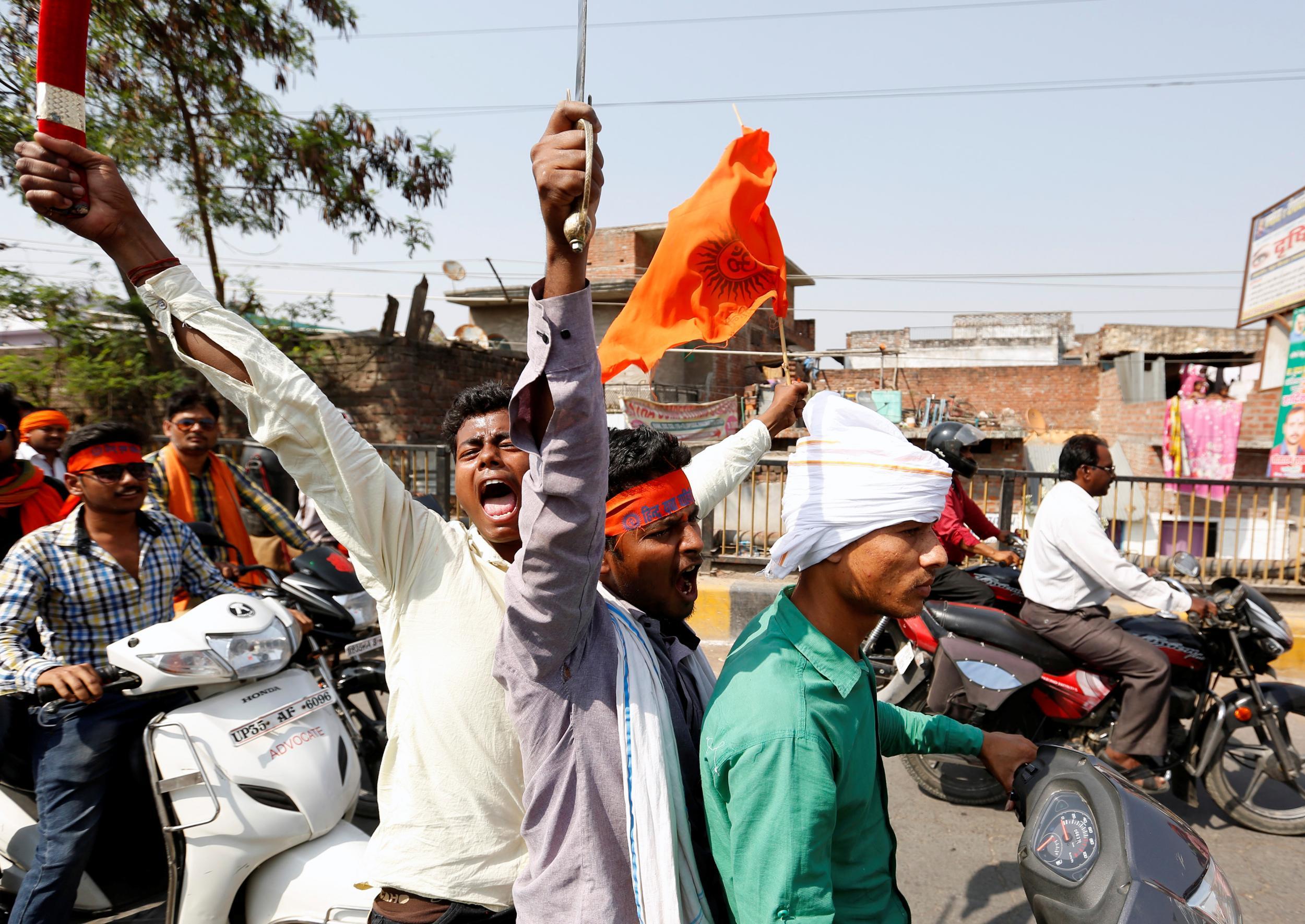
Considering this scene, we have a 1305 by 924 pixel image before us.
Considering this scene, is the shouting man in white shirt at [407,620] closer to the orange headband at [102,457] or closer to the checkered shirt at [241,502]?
the orange headband at [102,457]

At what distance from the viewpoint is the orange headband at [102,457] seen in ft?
8.71

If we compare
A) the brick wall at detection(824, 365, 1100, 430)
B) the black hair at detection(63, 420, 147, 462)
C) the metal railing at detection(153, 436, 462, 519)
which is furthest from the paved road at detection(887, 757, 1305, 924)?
the brick wall at detection(824, 365, 1100, 430)

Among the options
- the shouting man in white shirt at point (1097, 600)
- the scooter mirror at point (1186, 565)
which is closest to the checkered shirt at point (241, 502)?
the shouting man in white shirt at point (1097, 600)

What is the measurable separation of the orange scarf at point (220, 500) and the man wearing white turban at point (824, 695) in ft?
10.4

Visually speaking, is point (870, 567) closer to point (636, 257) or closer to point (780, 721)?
point (780, 721)

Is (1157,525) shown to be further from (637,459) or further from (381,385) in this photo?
(381,385)

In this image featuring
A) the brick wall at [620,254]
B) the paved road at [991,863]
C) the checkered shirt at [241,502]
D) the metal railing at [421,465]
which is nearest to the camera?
the paved road at [991,863]

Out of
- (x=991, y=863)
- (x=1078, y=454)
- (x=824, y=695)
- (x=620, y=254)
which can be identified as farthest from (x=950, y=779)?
(x=620, y=254)

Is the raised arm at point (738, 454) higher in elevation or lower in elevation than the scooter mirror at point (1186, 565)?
higher

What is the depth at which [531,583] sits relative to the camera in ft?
3.74

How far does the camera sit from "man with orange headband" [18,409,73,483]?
5.03m

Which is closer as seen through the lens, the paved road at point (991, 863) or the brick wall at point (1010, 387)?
the paved road at point (991, 863)

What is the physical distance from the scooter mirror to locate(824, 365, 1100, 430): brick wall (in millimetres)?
20762

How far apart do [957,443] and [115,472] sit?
4.46 m
